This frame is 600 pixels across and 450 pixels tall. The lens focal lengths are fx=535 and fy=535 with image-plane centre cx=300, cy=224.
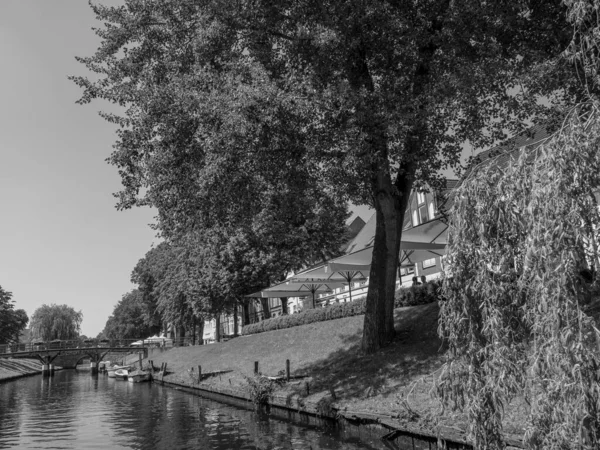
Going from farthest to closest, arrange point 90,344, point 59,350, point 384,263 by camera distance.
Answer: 1. point 90,344
2. point 59,350
3. point 384,263

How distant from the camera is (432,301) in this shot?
75.2 ft

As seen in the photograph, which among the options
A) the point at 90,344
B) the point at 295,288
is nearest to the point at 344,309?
the point at 295,288

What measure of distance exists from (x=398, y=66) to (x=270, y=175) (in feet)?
18.2

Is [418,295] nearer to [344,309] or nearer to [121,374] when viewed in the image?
[344,309]

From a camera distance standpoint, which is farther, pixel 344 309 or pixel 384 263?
pixel 344 309

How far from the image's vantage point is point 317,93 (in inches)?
586

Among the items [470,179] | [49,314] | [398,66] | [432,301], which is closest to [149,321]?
[49,314]

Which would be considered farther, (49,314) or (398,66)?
(49,314)

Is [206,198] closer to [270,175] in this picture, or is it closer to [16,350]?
[270,175]

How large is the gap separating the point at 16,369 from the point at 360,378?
58619 mm

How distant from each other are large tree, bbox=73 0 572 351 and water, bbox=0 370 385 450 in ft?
17.7

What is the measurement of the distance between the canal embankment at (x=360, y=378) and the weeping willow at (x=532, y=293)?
0.89 m

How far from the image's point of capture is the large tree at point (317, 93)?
1477 centimetres

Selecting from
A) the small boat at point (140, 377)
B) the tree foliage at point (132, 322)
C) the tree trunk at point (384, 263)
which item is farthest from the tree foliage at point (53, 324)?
the tree trunk at point (384, 263)
